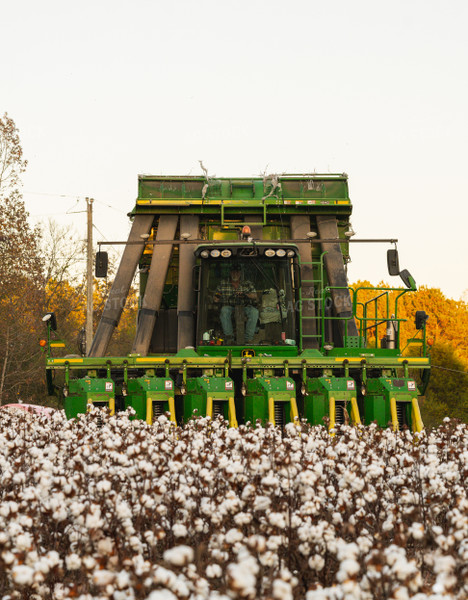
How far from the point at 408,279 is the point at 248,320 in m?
Result: 2.57

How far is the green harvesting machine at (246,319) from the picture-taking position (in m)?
11.7

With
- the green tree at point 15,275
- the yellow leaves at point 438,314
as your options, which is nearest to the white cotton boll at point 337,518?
the green tree at point 15,275

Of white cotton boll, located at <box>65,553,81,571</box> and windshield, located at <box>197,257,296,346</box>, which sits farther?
windshield, located at <box>197,257,296,346</box>

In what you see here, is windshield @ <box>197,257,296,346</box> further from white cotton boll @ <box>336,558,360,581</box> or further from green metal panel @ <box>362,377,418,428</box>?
white cotton boll @ <box>336,558,360,581</box>

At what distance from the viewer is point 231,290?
1345 cm

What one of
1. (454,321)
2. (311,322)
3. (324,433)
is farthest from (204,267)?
(454,321)

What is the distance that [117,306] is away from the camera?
15.0 metres

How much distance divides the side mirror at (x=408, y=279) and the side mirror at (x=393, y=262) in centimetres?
30

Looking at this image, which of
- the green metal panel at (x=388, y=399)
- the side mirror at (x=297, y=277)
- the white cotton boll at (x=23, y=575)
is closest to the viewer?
the white cotton boll at (x=23, y=575)

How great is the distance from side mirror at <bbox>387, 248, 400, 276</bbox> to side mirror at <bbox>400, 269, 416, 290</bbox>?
30 cm

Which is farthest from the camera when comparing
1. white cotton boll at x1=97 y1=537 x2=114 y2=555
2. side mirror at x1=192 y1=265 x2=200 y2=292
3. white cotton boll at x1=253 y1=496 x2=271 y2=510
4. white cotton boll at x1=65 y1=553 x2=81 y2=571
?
side mirror at x1=192 y1=265 x2=200 y2=292

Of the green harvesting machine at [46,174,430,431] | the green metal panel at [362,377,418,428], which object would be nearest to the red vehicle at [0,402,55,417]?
the green harvesting machine at [46,174,430,431]

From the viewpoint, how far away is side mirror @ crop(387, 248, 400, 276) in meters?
13.4

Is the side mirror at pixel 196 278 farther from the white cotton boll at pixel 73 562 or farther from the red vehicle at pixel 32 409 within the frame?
the white cotton boll at pixel 73 562
